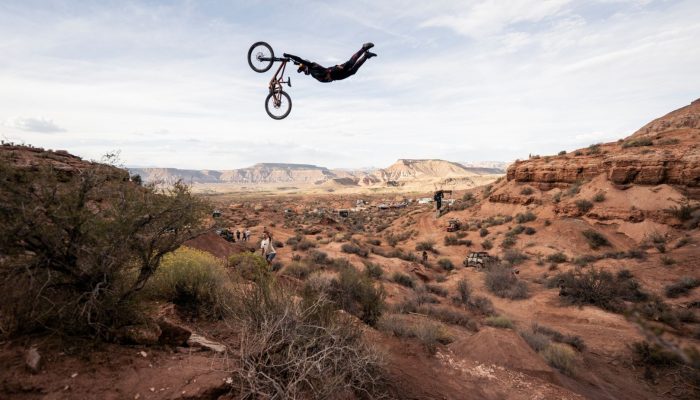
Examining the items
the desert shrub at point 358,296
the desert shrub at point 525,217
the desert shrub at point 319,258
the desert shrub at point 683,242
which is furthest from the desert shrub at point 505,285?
the desert shrub at point 525,217

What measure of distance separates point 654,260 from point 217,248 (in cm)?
2099

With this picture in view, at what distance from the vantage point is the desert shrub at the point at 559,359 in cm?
766

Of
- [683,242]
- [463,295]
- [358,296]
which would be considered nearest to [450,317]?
[463,295]

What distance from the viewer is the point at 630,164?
23.7 metres

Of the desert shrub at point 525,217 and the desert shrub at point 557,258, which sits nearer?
the desert shrub at point 557,258

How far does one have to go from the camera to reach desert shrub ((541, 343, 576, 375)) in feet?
25.1

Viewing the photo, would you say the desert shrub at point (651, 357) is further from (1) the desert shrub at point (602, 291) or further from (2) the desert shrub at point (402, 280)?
(2) the desert shrub at point (402, 280)

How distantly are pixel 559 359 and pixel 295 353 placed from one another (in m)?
6.70

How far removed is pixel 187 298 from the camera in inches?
261

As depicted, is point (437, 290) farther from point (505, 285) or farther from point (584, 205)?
point (584, 205)

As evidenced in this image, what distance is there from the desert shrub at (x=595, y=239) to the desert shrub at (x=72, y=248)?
74.6 ft

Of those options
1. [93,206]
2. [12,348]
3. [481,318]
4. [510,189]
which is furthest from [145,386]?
[510,189]

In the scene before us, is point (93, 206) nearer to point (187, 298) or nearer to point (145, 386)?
point (187, 298)

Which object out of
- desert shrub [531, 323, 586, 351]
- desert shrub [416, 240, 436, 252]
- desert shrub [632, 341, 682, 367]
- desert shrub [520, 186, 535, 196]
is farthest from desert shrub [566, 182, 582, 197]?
desert shrub [632, 341, 682, 367]
